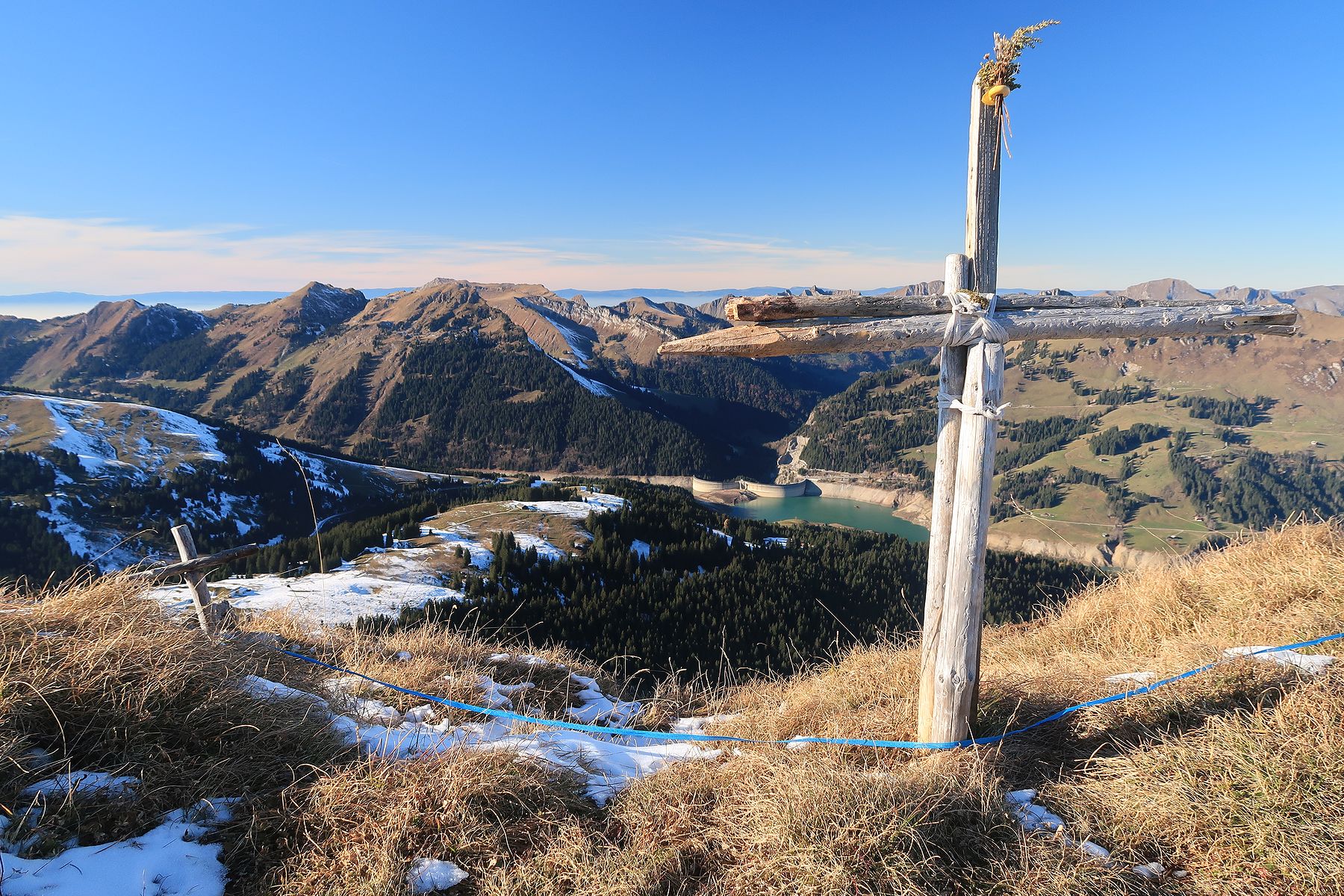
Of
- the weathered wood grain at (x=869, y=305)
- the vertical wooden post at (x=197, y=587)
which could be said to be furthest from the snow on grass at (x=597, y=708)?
the weathered wood grain at (x=869, y=305)

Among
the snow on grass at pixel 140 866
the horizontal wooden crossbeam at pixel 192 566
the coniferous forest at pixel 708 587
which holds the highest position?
the horizontal wooden crossbeam at pixel 192 566

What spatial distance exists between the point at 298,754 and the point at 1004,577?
84308 mm

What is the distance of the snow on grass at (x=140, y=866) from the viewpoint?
10.5 feet

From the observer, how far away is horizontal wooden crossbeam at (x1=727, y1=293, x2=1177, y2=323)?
4.60m

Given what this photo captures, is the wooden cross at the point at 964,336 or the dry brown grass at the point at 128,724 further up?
the wooden cross at the point at 964,336

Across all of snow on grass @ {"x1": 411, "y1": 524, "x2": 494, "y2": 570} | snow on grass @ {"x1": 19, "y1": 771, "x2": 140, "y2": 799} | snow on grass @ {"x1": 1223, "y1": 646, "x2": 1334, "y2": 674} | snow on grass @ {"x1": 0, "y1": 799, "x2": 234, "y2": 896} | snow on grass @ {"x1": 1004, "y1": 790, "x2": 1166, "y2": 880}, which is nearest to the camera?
snow on grass @ {"x1": 0, "y1": 799, "x2": 234, "y2": 896}

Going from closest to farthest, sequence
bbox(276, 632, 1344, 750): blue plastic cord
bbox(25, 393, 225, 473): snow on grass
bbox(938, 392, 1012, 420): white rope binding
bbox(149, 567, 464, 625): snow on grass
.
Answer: bbox(938, 392, 1012, 420): white rope binding, bbox(276, 632, 1344, 750): blue plastic cord, bbox(149, 567, 464, 625): snow on grass, bbox(25, 393, 225, 473): snow on grass

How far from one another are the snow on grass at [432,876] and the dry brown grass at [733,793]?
0.21 feet

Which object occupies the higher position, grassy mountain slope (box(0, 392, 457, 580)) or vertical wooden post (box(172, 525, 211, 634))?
vertical wooden post (box(172, 525, 211, 634))

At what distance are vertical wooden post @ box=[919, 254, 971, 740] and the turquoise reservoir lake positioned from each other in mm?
140656

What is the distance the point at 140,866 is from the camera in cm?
345

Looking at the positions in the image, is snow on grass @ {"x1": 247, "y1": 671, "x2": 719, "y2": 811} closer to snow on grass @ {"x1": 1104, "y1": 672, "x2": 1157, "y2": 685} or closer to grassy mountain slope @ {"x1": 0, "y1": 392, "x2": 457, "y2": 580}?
snow on grass @ {"x1": 1104, "y1": 672, "x2": 1157, "y2": 685}

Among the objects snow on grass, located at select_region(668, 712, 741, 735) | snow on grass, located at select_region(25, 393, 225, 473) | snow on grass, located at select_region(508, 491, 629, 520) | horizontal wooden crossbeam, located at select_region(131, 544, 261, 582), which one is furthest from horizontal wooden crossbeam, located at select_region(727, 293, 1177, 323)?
snow on grass, located at select_region(25, 393, 225, 473)

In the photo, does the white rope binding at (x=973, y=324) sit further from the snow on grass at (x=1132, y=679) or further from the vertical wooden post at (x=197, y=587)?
the vertical wooden post at (x=197, y=587)
